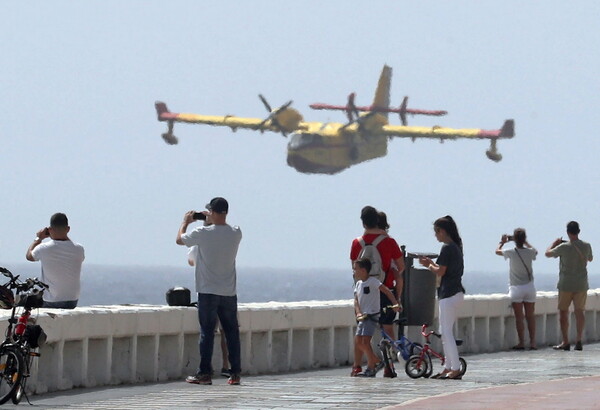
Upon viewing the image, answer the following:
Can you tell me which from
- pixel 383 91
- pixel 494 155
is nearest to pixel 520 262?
pixel 494 155

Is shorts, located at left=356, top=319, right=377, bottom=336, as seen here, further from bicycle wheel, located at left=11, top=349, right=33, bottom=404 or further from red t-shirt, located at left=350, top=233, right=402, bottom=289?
bicycle wheel, located at left=11, top=349, right=33, bottom=404

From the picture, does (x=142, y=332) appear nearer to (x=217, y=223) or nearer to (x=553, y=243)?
(x=217, y=223)

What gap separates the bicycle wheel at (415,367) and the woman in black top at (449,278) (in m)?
0.15

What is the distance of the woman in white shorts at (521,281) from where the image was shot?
2214 cm

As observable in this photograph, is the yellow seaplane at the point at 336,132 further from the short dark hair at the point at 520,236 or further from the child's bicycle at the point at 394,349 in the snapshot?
the child's bicycle at the point at 394,349

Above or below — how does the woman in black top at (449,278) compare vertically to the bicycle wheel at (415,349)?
above

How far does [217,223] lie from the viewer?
15.6 m

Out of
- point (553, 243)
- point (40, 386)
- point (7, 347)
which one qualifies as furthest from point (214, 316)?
point (553, 243)

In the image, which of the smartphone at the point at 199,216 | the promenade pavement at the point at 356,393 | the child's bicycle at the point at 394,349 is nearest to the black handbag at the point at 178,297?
the promenade pavement at the point at 356,393

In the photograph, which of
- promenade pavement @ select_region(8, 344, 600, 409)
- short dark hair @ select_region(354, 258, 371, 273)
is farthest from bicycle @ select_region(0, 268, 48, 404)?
short dark hair @ select_region(354, 258, 371, 273)

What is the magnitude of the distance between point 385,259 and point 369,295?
40 cm

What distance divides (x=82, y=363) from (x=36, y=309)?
2.12ft

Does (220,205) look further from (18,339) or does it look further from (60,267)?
(18,339)

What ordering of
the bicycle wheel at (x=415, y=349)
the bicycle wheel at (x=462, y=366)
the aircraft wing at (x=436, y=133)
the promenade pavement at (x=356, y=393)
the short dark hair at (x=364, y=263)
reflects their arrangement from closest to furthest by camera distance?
the promenade pavement at (x=356, y=393), the bicycle wheel at (x=462, y=366), the short dark hair at (x=364, y=263), the bicycle wheel at (x=415, y=349), the aircraft wing at (x=436, y=133)
